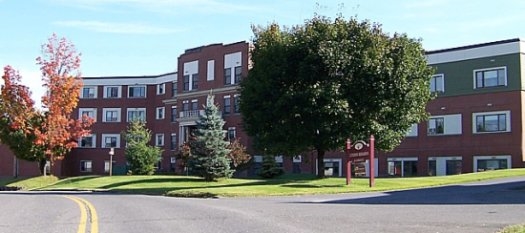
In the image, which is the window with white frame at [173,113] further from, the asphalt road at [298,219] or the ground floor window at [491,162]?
the asphalt road at [298,219]

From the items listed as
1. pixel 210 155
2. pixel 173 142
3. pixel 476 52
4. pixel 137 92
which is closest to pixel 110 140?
pixel 137 92

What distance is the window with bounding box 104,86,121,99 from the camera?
83.2m

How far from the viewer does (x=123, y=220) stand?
15.7 meters

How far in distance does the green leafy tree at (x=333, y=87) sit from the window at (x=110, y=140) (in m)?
48.7

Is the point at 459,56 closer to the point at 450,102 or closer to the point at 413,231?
the point at 450,102

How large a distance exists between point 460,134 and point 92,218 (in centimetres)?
4249

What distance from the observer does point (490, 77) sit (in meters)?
51.6

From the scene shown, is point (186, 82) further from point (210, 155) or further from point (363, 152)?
point (363, 152)

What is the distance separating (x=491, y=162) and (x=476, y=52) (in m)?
8.45

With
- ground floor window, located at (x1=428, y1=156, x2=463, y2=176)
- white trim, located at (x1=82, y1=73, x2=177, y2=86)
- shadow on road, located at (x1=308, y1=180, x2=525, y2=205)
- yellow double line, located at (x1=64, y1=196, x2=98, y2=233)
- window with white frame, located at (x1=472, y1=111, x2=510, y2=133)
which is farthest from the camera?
white trim, located at (x1=82, y1=73, x2=177, y2=86)

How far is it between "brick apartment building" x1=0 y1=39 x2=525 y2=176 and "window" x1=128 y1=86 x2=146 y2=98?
331 cm

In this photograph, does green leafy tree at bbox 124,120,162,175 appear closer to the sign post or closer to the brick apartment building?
the brick apartment building

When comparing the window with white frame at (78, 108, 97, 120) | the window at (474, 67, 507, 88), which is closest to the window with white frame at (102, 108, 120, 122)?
the window with white frame at (78, 108, 97, 120)

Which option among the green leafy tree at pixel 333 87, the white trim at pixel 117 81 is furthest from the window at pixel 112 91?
the green leafy tree at pixel 333 87
